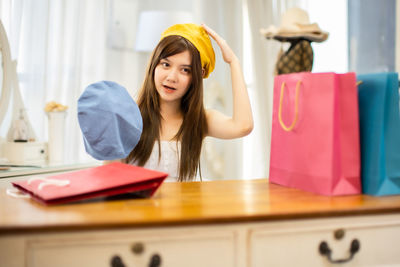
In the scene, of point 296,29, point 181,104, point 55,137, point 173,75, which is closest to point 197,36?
point 173,75

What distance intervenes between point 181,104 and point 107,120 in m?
0.77

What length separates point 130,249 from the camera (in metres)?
0.70

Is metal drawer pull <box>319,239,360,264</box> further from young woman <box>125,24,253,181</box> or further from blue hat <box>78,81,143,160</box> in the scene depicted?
young woman <box>125,24,253,181</box>

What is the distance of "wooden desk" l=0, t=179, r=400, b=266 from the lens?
2.18ft

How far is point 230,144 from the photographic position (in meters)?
3.36

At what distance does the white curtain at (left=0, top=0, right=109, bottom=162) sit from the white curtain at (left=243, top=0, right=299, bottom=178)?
122 centimetres

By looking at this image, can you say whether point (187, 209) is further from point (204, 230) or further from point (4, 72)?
point (4, 72)

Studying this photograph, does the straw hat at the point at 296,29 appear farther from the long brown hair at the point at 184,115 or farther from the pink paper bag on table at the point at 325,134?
the pink paper bag on table at the point at 325,134

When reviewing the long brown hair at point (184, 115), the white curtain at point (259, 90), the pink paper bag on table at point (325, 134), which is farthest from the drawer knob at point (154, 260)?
the white curtain at point (259, 90)

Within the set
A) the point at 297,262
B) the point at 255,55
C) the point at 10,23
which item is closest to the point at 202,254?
the point at 297,262

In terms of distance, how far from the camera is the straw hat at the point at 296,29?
272cm

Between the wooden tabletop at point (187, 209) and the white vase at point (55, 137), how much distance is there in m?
1.38

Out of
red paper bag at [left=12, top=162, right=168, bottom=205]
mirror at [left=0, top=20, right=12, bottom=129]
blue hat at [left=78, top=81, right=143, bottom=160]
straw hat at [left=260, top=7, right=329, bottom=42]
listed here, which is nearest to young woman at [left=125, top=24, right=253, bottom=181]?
blue hat at [left=78, top=81, right=143, bottom=160]

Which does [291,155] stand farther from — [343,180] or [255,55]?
[255,55]
